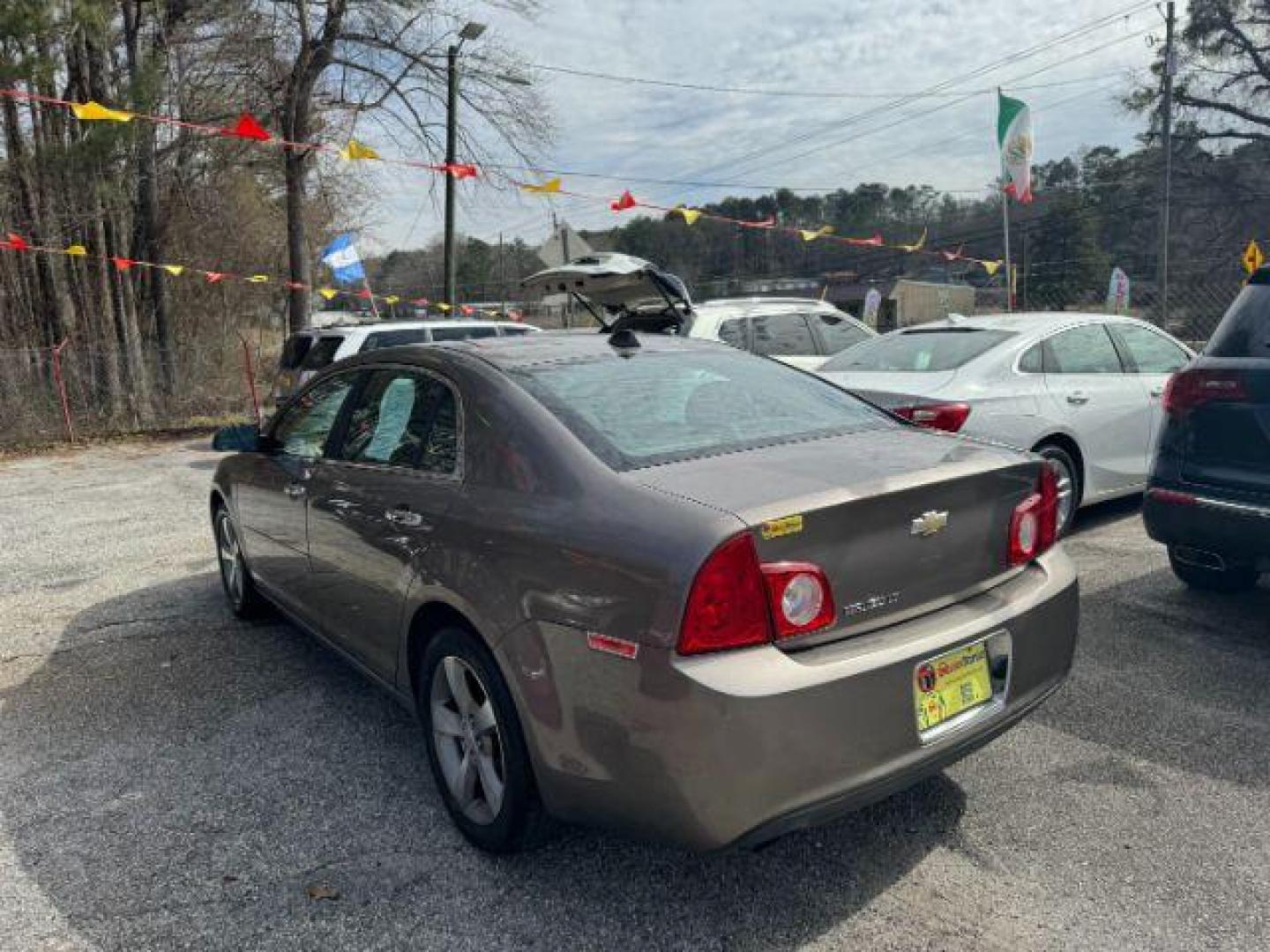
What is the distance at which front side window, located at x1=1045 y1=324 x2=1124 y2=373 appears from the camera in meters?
5.87

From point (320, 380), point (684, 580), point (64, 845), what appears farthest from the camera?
point (320, 380)

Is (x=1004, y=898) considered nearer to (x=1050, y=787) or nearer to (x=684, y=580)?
(x=1050, y=787)

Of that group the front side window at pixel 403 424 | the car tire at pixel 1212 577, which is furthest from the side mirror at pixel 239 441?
the car tire at pixel 1212 577

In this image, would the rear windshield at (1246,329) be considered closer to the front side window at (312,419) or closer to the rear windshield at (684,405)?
the rear windshield at (684,405)

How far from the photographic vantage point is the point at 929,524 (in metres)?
2.45

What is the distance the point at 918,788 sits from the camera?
298 cm

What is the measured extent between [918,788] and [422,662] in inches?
66.2

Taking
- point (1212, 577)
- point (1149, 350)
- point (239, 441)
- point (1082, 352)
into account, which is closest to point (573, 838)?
point (239, 441)

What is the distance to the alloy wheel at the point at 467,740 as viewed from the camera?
2.66 metres

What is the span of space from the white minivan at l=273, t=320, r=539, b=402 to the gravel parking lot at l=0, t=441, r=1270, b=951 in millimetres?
6272

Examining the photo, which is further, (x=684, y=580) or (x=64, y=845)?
(x=64, y=845)

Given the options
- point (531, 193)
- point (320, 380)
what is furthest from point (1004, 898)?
point (531, 193)

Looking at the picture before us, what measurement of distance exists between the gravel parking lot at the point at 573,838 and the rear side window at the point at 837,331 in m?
4.93

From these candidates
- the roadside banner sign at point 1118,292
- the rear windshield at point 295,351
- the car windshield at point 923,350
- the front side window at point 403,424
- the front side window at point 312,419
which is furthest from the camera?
the roadside banner sign at point 1118,292
